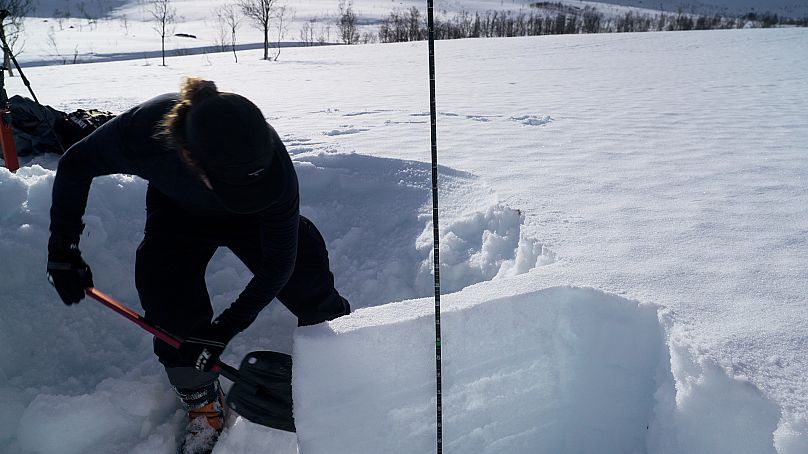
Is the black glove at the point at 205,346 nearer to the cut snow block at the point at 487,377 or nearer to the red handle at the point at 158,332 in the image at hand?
the red handle at the point at 158,332

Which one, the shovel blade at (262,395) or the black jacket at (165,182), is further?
the shovel blade at (262,395)

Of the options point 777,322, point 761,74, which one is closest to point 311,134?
point 777,322

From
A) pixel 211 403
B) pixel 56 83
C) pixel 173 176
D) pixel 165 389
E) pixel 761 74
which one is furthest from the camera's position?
pixel 56 83

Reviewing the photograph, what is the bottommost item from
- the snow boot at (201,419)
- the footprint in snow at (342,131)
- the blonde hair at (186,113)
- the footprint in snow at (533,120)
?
the snow boot at (201,419)

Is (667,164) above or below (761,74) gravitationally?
below

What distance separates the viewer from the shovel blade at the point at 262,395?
6.33 ft

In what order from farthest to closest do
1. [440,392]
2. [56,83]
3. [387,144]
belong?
[56,83] < [387,144] < [440,392]

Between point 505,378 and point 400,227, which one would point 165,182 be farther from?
point 400,227

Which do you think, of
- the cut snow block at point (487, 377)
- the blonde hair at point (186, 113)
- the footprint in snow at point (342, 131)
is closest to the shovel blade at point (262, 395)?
the cut snow block at point (487, 377)

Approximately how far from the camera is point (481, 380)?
1.76 meters

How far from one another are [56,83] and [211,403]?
13.3 metres

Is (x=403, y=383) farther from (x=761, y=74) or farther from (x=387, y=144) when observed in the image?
(x=761, y=74)

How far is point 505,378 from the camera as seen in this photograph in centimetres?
177

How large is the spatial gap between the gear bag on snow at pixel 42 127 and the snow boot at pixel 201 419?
370cm
